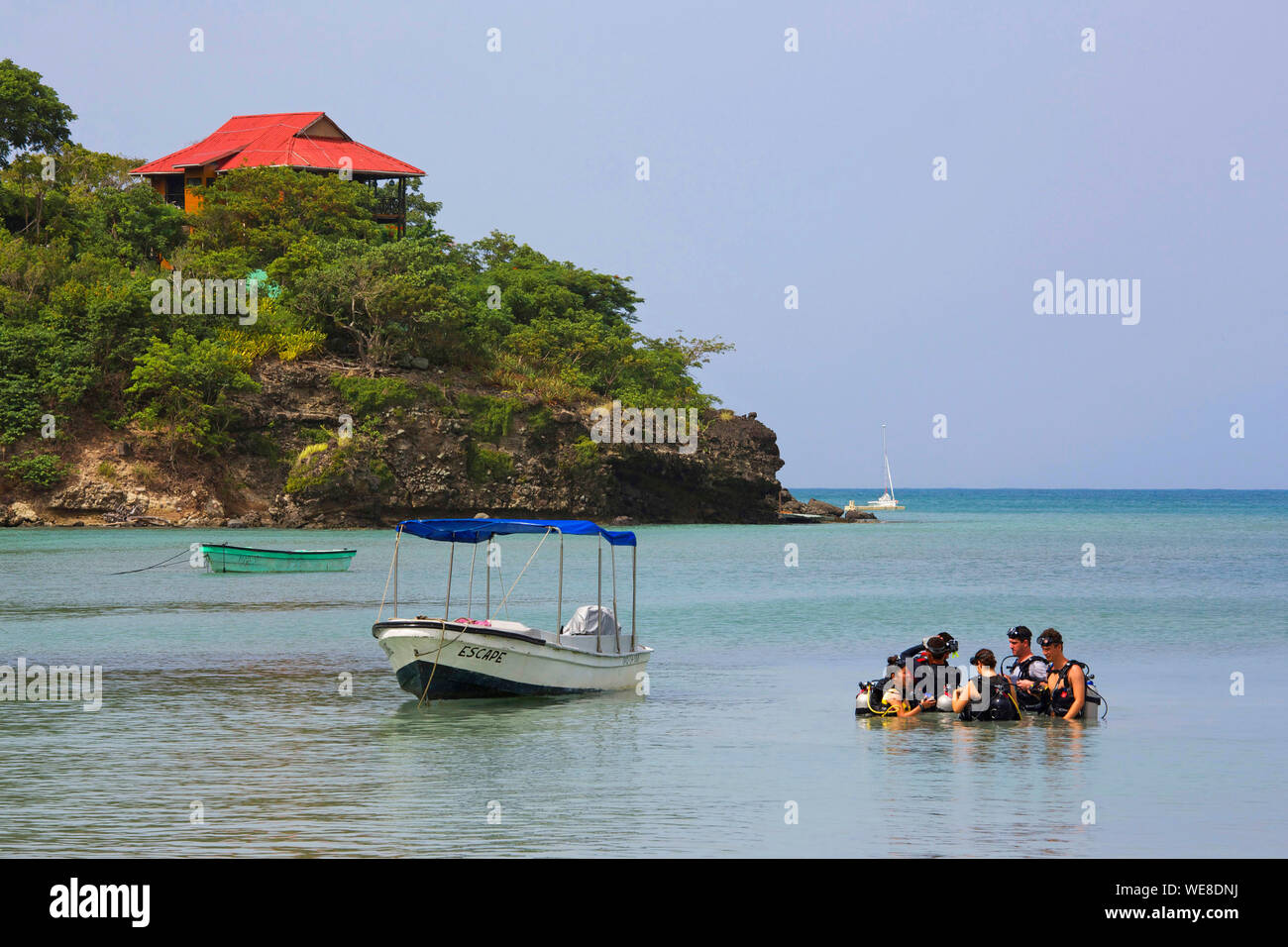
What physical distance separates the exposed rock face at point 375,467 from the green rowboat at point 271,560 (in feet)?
81.1

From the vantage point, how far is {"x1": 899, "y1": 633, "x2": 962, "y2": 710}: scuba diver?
1898cm

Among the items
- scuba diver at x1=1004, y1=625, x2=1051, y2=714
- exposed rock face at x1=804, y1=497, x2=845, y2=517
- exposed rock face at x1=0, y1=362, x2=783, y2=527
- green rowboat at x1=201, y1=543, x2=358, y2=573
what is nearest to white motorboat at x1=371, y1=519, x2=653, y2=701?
scuba diver at x1=1004, y1=625, x2=1051, y2=714

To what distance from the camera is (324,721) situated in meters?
18.6

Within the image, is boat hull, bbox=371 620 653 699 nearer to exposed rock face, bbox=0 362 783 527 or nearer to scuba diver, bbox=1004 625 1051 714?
scuba diver, bbox=1004 625 1051 714

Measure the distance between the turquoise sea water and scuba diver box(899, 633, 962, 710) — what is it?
1.67ft

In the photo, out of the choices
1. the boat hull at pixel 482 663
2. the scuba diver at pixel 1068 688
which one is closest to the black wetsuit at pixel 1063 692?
the scuba diver at pixel 1068 688

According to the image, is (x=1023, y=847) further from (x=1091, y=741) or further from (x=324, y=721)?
(x=324, y=721)

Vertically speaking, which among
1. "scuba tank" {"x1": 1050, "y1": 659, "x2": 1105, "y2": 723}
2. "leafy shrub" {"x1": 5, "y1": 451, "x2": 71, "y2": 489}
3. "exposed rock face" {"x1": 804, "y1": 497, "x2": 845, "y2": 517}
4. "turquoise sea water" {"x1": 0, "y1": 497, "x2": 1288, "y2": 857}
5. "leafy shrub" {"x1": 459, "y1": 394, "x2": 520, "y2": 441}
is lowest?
"turquoise sea water" {"x1": 0, "y1": 497, "x2": 1288, "y2": 857}

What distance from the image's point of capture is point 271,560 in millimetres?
48906

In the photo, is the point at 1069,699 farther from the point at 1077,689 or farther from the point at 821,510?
the point at 821,510

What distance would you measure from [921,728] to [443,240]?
82174mm

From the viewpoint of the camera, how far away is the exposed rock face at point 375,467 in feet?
236

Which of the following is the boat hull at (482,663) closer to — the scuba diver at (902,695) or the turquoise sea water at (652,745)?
the turquoise sea water at (652,745)

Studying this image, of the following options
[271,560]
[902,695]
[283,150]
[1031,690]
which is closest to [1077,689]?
[1031,690]
